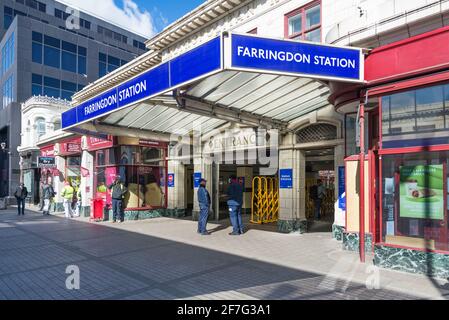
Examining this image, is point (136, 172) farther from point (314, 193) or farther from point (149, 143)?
point (314, 193)

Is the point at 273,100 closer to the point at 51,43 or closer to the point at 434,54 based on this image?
the point at 434,54

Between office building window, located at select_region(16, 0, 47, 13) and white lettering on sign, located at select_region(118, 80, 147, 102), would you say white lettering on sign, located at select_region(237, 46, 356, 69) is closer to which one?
white lettering on sign, located at select_region(118, 80, 147, 102)

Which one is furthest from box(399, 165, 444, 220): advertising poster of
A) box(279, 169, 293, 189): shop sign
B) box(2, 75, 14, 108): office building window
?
box(2, 75, 14, 108): office building window

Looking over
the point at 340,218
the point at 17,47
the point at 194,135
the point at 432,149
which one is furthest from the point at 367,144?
the point at 17,47

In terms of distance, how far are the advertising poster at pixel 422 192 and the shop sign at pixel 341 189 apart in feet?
8.02

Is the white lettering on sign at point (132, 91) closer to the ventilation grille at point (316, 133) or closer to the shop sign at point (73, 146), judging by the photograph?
the ventilation grille at point (316, 133)

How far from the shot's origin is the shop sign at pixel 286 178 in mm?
11159

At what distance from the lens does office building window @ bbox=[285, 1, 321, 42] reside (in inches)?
408

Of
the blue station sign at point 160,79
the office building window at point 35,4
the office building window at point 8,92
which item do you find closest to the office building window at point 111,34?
the office building window at point 35,4

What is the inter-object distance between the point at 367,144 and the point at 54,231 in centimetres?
1003

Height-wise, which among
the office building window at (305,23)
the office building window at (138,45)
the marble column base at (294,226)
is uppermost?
the office building window at (138,45)

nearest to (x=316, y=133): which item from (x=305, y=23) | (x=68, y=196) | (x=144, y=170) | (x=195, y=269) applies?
(x=305, y=23)

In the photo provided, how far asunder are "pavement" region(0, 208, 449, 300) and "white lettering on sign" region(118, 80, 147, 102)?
365cm

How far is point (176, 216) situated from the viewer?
15.9 metres
